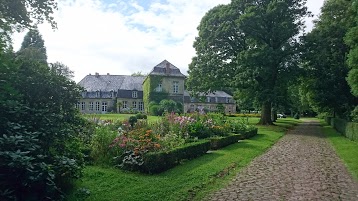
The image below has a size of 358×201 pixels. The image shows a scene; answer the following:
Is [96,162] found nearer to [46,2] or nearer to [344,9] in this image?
[46,2]

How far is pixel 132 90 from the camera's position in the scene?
216 feet

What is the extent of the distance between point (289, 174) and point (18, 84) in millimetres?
7512

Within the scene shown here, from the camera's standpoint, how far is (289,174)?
958 cm

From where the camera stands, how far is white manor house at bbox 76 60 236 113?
56.9 m

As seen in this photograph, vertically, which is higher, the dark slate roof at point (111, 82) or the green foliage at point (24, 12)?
the dark slate roof at point (111, 82)

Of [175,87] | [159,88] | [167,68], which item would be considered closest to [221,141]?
[159,88]

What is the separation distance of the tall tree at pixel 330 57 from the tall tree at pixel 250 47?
5.73 ft

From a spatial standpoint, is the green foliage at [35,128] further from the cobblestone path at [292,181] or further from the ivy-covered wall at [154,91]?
the ivy-covered wall at [154,91]

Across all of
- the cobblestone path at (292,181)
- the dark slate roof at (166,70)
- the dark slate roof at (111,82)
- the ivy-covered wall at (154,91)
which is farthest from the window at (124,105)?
the cobblestone path at (292,181)

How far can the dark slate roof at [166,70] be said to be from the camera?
188 feet

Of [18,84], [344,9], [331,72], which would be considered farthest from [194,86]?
[18,84]

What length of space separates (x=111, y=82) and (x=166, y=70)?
51.1ft

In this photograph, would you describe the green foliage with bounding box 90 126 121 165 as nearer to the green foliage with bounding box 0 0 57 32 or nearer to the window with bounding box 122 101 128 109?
the green foliage with bounding box 0 0 57 32

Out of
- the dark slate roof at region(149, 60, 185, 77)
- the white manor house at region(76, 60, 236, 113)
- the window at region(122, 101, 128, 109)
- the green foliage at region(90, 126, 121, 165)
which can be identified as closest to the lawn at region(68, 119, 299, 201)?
the green foliage at region(90, 126, 121, 165)
